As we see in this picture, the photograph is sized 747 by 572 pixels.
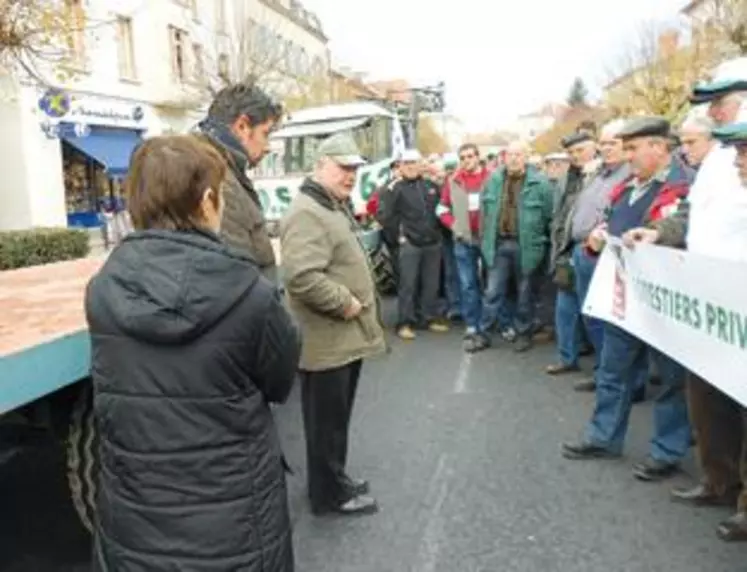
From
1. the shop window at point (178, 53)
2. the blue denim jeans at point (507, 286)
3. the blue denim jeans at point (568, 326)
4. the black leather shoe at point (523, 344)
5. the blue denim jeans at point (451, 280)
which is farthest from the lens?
the shop window at point (178, 53)

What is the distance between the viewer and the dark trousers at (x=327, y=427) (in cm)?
371

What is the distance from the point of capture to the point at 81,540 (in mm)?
3812

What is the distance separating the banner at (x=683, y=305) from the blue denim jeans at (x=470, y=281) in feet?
10.5

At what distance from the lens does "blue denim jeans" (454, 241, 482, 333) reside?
26.2 ft

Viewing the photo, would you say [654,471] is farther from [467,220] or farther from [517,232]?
[467,220]

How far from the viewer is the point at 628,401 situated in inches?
176

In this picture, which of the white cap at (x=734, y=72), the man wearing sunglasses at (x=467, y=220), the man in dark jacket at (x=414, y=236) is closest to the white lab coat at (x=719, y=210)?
the white cap at (x=734, y=72)

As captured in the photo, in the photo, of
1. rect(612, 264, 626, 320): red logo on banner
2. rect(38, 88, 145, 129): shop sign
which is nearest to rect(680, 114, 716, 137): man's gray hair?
rect(612, 264, 626, 320): red logo on banner

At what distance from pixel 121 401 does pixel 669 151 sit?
3.35 m

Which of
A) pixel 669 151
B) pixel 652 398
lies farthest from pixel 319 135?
pixel 669 151

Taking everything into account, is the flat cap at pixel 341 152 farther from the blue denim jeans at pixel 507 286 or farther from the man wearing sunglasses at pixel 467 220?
the man wearing sunglasses at pixel 467 220

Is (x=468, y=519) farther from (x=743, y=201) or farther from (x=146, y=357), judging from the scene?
(x=146, y=357)

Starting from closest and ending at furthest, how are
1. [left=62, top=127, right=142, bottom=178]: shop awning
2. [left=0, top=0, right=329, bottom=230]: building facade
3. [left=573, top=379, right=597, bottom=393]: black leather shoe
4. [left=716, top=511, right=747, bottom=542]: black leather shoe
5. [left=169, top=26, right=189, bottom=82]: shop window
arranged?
[left=716, top=511, right=747, bottom=542]: black leather shoe → [left=573, top=379, right=597, bottom=393]: black leather shoe → [left=0, top=0, right=329, bottom=230]: building facade → [left=62, top=127, right=142, bottom=178]: shop awning → [left=169, top=26, right=189, bottom=82]: shop window

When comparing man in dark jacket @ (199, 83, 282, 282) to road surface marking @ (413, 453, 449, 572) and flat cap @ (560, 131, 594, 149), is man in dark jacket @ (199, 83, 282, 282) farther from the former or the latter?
flat cap @ (560, 131, 594, 149)
